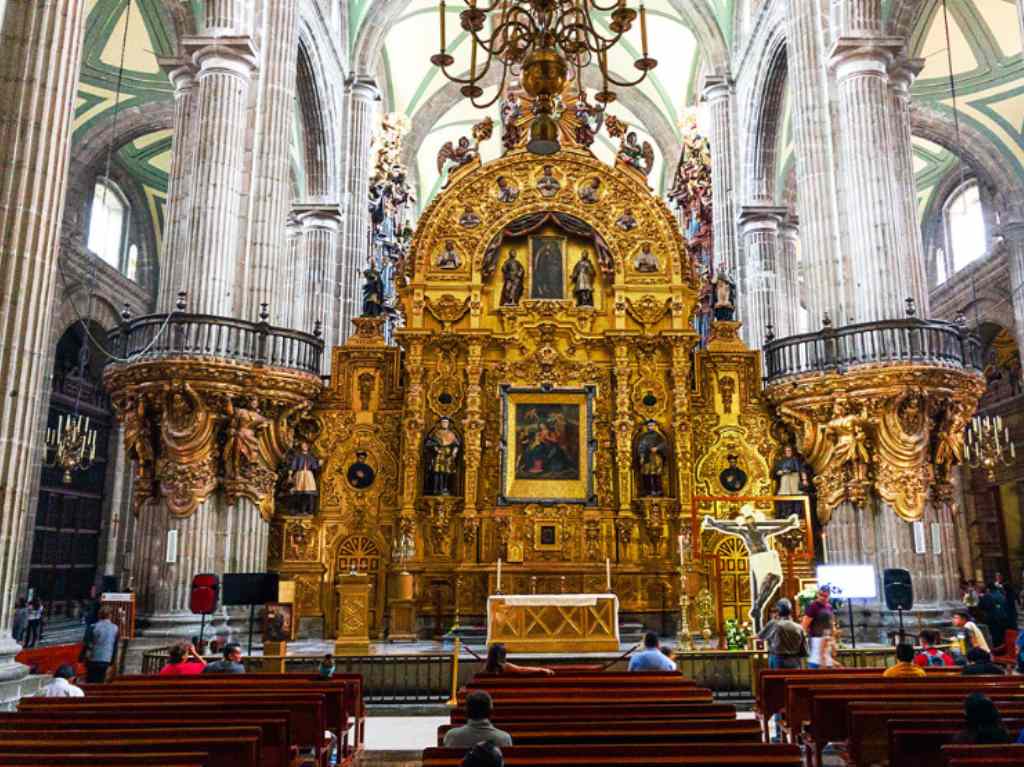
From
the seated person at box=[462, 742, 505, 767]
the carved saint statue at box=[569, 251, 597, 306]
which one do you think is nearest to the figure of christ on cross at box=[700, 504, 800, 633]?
the carved saint statue at box=[569, 251, 597, 306]

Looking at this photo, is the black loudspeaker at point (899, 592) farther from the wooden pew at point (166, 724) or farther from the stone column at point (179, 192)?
the stone column at point (179, 192)

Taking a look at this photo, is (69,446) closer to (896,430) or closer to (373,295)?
(373,295)

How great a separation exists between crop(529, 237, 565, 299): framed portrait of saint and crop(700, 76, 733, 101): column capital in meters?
10.6

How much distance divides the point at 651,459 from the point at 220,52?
34.9 ft

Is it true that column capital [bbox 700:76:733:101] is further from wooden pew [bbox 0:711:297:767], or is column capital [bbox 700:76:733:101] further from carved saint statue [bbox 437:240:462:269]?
wooden pew [bbox 0:711:297:767]

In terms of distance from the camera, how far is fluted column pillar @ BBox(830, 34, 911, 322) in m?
14.8

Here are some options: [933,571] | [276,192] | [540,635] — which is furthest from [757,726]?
[276,192]

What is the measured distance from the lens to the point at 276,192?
614 inches

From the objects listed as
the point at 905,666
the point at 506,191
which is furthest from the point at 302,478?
the point at 905,666

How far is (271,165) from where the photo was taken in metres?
15.7

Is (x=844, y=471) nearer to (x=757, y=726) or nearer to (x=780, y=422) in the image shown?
(x=780, y=422)

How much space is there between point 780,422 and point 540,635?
6359 millimetres

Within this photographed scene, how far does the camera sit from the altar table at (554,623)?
12.7 metres

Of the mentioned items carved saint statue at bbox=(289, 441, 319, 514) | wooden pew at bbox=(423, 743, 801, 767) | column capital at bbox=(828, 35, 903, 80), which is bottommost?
wooden pew at bbox=(423, 743, 801, 767)
